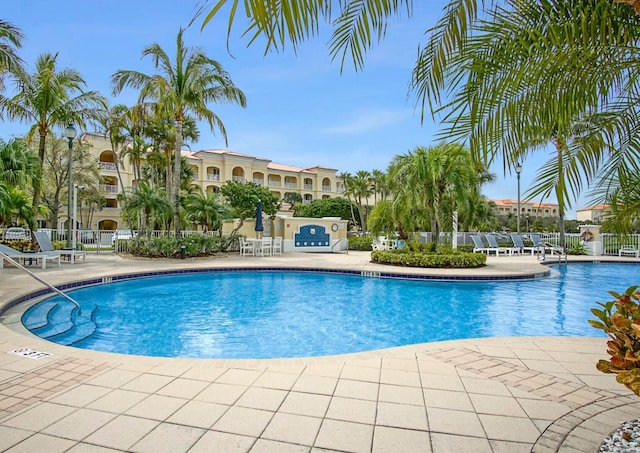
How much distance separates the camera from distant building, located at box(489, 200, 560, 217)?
9.04ft

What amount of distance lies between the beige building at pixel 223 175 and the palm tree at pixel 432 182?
21262 mm

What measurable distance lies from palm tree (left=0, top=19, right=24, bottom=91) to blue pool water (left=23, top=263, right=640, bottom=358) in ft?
20.9

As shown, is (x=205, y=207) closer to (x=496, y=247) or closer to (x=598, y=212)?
(x=496, y=247)

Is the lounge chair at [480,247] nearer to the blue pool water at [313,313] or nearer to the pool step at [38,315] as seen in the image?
the blue pool water at [313,313]

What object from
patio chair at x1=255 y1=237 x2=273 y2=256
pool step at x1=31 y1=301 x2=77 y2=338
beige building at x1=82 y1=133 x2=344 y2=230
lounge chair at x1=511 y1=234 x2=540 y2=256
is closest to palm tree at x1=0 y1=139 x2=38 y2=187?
pool step at x1=31 y1=301 x2=77 y2=338

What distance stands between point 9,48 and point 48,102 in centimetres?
277

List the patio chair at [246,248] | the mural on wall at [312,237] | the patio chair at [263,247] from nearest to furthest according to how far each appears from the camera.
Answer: the patio chair at [246,248]
the patio chair at [263,247]
the mural on wall at [312,237]

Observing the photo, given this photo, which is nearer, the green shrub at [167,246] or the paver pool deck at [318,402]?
the paver pool deck at [318,402]

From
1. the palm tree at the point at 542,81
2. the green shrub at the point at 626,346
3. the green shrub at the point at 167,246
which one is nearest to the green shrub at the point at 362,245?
the green shrub at the point at 167,246

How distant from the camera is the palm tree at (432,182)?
12023 mm

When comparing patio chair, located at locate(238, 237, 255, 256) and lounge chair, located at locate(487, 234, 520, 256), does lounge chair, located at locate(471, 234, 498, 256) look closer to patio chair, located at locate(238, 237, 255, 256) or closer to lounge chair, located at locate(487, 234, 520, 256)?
lounge chair, located at locate(487, 234, 520, 256)

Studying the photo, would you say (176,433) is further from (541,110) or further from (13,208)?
(13,208)

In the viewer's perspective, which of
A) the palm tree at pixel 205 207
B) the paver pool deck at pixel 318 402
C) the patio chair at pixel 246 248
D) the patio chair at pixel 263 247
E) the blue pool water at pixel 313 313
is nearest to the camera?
the paver pool deck at pixel 318 402

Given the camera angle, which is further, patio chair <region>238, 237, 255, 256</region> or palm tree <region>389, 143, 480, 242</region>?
patio chair <region>238, 237, 255, 256</region>
